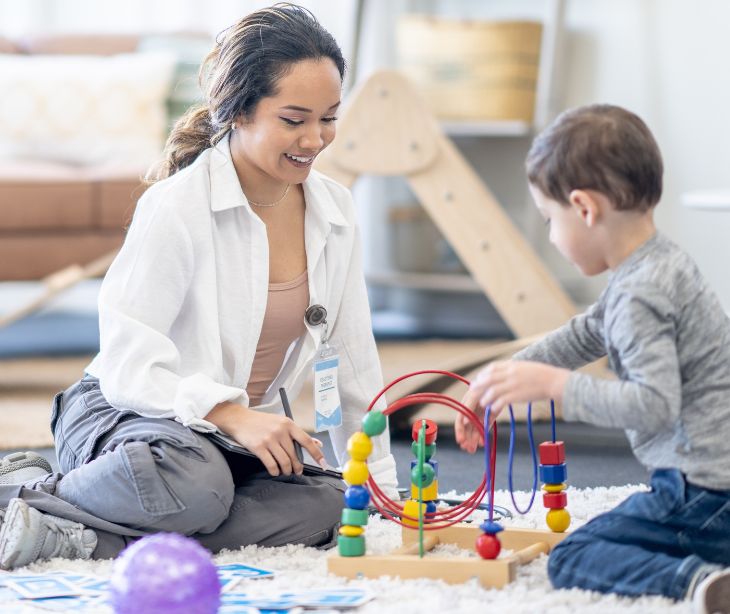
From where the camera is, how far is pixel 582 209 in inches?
47.0

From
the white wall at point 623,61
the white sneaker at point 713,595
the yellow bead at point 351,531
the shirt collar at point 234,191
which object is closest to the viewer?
the white sneaker at point 713,595

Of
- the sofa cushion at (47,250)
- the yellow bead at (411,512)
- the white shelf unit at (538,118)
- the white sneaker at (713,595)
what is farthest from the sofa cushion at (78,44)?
the white sneaker at (713,595)

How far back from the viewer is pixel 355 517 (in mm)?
1266

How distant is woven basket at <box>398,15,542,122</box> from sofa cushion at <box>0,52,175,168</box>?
2.46 feet

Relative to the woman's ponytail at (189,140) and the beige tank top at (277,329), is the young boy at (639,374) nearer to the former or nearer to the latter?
the beige tank top at (277,329)

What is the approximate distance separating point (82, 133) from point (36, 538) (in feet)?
6.26

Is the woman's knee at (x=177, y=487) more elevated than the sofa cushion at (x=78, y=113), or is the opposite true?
the sofa cushion at (x=78, y=113)

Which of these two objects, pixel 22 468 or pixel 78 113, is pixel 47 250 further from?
pixel 22 468

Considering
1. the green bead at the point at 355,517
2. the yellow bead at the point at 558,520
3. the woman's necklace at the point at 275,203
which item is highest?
the woman's necklace at the point at 275,203

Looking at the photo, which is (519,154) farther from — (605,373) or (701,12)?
(605,373)

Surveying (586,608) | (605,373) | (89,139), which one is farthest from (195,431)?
(89,139)

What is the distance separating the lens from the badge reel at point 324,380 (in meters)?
1.53

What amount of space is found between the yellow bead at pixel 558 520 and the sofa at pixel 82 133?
165 centimetres

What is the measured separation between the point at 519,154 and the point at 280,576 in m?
2.44
